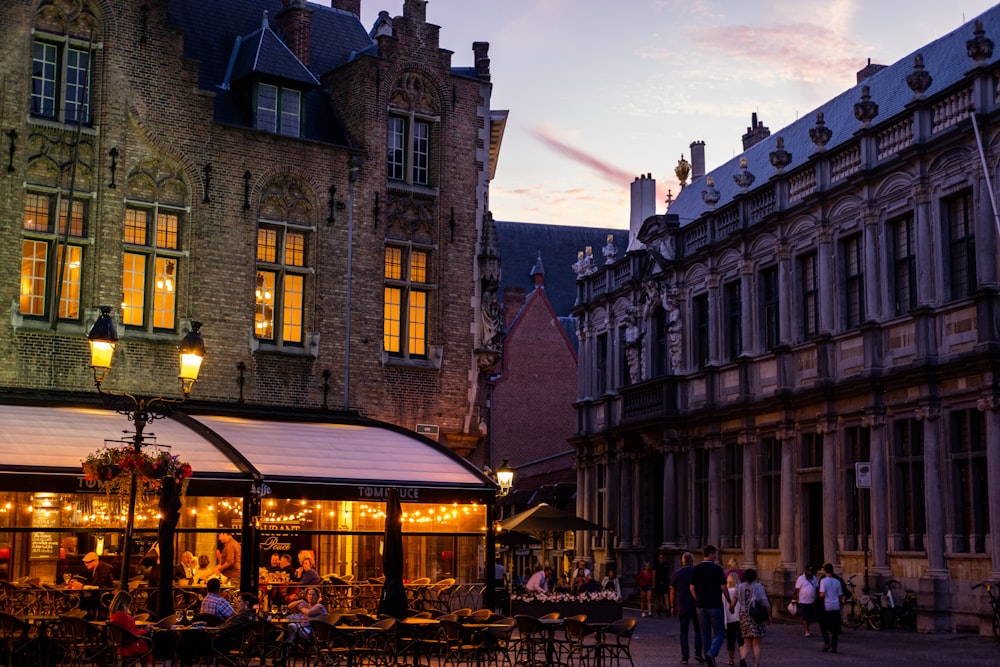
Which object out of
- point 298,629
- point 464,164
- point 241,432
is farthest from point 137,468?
point 464,164

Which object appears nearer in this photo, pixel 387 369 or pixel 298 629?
pixel 298 629

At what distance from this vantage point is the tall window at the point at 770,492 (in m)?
34.5

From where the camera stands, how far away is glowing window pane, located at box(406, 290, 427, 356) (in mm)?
26356

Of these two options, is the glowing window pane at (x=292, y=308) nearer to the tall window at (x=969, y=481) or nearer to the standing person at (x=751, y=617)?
the standing person at (x=751, y=617)

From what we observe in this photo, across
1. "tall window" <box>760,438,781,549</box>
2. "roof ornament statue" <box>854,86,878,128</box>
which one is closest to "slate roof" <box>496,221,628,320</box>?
"tall window" <box>760,438,781,549</box>

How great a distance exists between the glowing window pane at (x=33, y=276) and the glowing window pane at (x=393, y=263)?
6511 mm

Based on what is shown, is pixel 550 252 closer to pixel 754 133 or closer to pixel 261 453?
pixel 754 133

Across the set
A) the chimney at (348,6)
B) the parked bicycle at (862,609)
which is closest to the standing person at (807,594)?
the parked bicycle at (862,609)

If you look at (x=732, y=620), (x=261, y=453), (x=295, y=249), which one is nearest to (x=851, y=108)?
(x=295, y=249)

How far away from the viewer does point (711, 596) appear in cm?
1884

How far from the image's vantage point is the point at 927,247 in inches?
1131

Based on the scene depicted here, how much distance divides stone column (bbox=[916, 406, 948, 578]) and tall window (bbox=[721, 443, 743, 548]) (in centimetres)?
883

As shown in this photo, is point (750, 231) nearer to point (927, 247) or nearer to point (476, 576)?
point (927, 247)

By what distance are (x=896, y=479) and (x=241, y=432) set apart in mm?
14756
